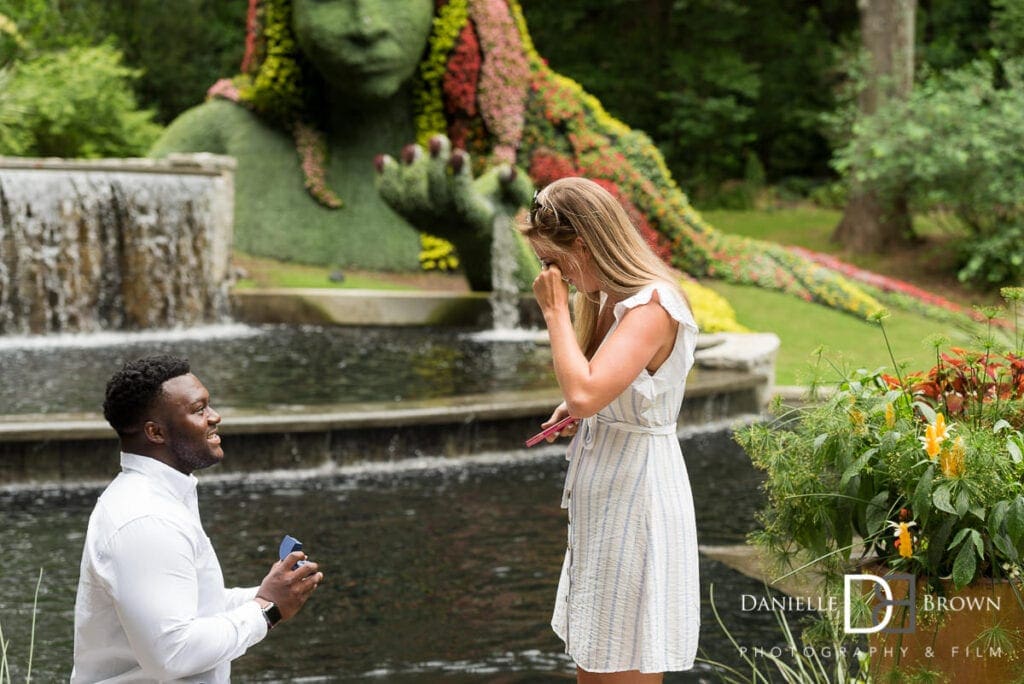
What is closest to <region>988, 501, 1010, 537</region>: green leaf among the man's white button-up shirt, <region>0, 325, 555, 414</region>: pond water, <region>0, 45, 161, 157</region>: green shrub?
the man's white button-up shirt

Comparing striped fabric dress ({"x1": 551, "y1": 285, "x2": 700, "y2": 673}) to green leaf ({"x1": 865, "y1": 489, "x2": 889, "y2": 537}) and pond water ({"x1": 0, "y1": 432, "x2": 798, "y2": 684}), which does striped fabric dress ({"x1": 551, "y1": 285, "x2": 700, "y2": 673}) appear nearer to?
green leaf ({"x1": 865, "y1": 489, "x2": 889, "y2": 537})

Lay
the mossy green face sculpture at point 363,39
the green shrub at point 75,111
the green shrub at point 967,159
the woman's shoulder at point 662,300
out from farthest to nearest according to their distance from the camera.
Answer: the green shrub at point 75,111
the green shrub at point 967,159
the mossy green face sculpture at point 363,39
the woman's shoulder at point 662,300

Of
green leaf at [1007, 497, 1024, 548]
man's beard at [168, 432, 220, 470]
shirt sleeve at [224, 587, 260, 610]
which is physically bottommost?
shirt sleeve at [224, 587, 260, 610]

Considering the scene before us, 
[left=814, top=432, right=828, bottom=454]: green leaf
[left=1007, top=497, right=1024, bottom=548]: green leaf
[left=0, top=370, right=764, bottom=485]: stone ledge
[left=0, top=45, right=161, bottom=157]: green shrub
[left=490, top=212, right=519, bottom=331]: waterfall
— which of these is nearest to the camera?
[left=1007, top=497, right=1024, bottom=548]: green leaf

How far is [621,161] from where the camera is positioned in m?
16.6

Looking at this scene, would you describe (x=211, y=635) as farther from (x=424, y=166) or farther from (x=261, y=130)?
(x=261, y=130)

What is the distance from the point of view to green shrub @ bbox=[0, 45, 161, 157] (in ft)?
59.4

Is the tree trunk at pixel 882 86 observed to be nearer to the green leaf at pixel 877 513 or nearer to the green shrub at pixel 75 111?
the green shrub at pixel 75 111

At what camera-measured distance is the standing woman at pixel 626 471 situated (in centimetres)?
281

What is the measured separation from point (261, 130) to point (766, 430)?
13.9 meters

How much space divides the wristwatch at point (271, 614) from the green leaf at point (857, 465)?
1506mm

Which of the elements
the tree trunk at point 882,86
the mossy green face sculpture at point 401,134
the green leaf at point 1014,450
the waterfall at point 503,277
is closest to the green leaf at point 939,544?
the green leaf at point 1014,450

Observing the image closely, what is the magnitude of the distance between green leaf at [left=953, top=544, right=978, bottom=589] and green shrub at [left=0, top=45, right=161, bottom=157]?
55.8 ft

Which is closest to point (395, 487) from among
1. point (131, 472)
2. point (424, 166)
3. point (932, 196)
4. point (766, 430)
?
point (766, 430)
